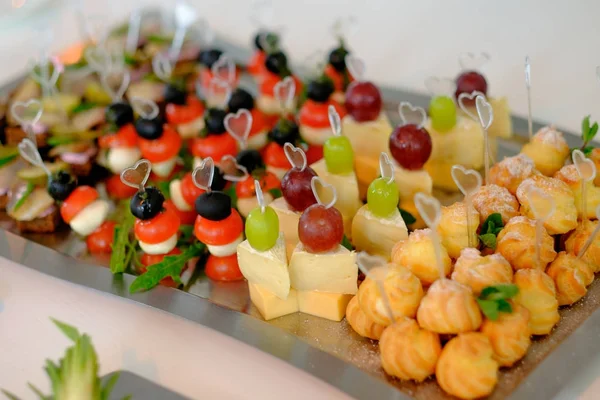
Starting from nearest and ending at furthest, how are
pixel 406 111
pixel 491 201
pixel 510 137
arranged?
pixel 491 201 → pixel 406 111 → pixel 510 137

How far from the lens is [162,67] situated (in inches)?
124

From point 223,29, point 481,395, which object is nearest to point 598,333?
point 481,395

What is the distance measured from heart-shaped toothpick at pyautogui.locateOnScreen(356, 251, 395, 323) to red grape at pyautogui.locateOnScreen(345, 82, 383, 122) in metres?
0.83

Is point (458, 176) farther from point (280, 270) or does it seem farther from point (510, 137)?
point (510, 137)

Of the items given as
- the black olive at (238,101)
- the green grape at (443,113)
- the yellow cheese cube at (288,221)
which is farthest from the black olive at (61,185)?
the green grape at (443,113)

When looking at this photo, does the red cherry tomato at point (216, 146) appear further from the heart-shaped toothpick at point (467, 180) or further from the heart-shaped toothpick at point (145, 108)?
the heart-shaped toothpick at point (467, 180)

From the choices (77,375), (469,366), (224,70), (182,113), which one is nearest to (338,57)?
(224,70)

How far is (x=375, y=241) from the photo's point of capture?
78.3 inches

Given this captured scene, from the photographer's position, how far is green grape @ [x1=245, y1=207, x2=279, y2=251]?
1.83 metres

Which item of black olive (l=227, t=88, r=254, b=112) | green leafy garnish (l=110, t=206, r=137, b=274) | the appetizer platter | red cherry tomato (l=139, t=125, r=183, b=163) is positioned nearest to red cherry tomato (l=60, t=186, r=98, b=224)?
the appetizer platter

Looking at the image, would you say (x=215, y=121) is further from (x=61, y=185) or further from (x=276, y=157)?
(x=61, y=185)

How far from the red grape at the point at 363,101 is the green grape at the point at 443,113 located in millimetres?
184

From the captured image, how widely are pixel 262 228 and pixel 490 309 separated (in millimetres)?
590

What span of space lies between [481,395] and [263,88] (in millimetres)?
1644
